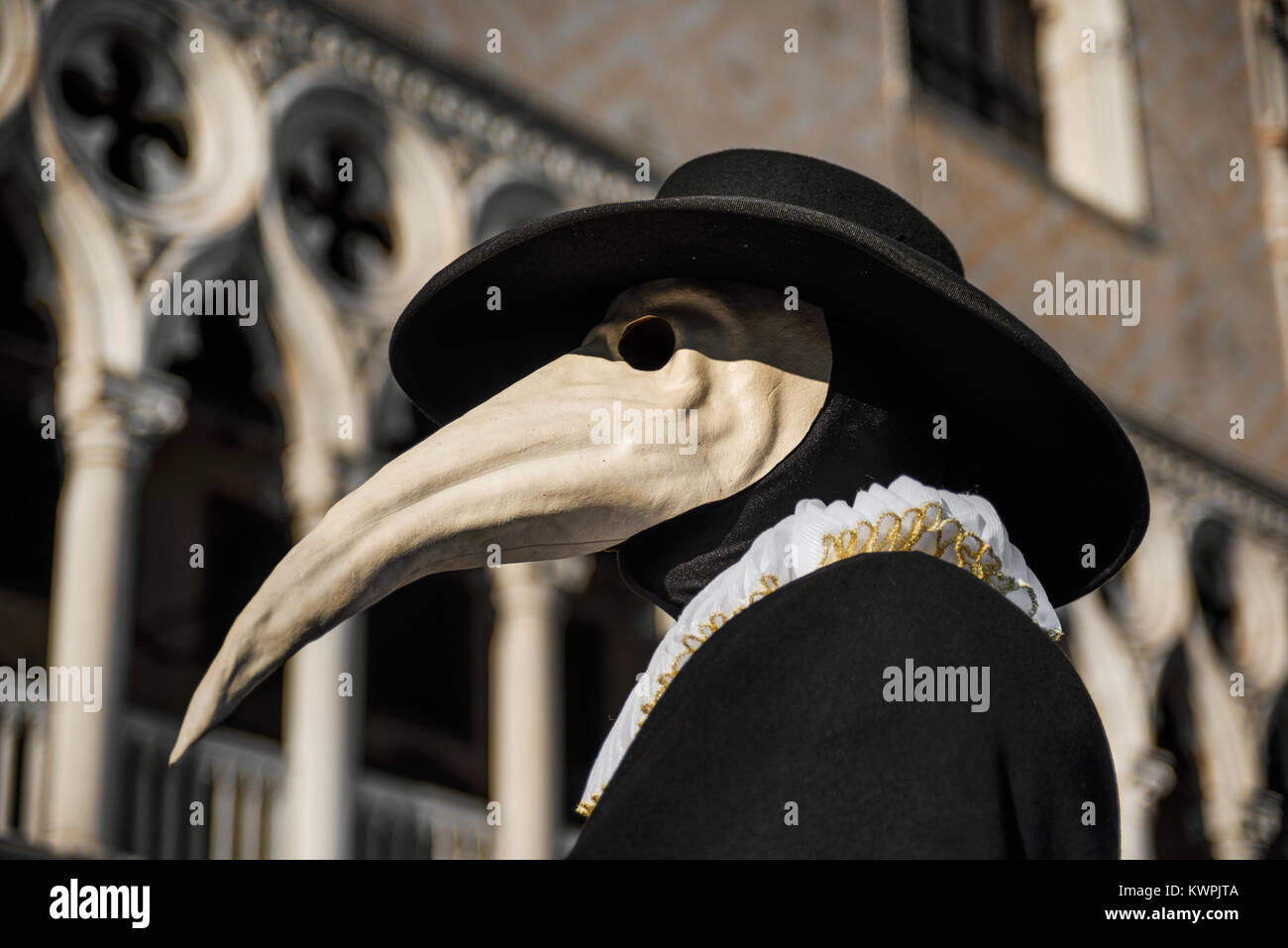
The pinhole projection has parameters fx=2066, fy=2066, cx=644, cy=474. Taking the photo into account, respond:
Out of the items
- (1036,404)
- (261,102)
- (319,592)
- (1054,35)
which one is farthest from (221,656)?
(1054,35)

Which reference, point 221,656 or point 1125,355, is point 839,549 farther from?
point 1125,355

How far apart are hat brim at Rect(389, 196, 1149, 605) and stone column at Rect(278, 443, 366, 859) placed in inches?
125

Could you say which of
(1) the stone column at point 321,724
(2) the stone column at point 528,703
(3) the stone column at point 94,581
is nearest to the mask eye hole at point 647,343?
(3) the stone column at point 94,581

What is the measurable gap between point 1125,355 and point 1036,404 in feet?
20.3

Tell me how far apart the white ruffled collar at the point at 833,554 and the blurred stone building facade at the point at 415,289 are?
3045 millimetres

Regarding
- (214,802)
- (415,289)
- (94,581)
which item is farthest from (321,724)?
(415,289)

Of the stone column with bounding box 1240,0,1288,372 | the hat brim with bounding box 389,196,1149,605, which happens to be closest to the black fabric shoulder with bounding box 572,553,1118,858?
the hat brim with bounding box 389,196,1149,605

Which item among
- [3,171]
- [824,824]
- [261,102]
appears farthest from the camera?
[261,102]

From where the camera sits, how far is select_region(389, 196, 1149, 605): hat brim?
1023 mm

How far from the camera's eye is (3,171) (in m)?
4.13

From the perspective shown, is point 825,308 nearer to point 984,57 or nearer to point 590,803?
point 590,803

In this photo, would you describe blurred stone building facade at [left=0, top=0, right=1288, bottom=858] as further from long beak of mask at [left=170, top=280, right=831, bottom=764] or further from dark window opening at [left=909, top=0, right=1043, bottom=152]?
long beak of mask at [left=170, top=280, right=831, bottom=764]

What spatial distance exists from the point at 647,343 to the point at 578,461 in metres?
0.11

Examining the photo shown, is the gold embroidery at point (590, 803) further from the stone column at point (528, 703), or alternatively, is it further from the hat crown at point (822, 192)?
the stone column at point (528, 703)
